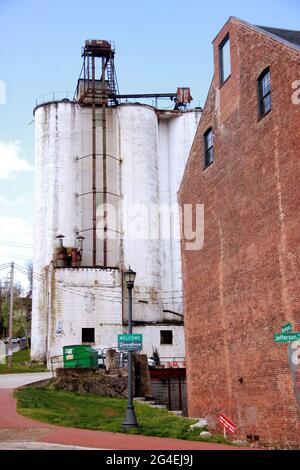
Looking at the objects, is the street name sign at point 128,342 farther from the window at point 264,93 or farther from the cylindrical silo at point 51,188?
the cylindrical silo at point 51,188

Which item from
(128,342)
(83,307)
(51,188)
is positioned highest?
(51,188)

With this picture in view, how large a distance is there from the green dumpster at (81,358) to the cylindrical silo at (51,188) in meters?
10.7

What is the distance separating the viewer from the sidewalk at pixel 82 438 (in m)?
15.5

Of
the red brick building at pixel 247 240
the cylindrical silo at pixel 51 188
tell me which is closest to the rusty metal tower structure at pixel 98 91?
the cylindrical silo at pixel 51 188

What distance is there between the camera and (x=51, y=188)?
48.3 m

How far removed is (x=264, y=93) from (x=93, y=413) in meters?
12.7

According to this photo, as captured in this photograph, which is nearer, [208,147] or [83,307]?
[208,147]

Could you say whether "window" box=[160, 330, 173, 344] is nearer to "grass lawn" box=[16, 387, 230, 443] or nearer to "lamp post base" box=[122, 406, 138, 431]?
"grass lawn" box=[16, 387, 230, 443]

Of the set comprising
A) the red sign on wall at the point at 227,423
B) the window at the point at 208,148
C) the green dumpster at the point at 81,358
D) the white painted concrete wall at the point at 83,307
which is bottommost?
the red sign on wall at the point at 227,423

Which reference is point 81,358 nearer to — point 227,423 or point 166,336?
point 166,336

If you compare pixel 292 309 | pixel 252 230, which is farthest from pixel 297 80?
pixel 292 309

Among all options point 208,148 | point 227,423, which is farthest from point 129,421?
point 208,148

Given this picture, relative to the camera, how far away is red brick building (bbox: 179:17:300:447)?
19875mm

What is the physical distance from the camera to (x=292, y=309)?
63.8 feet
